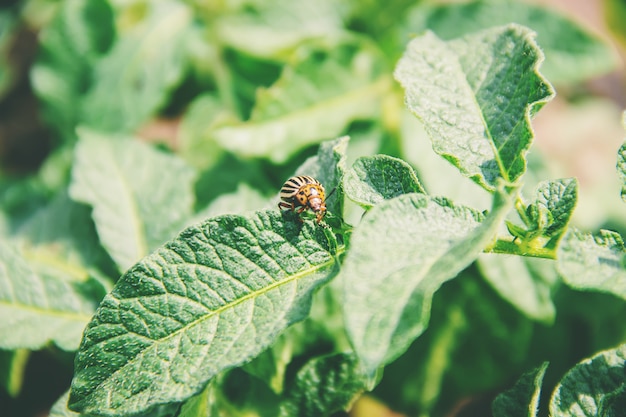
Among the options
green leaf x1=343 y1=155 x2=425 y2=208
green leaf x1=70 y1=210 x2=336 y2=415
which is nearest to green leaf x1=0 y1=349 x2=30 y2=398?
green leaf x1=70 y1=210 x2=336 y2=415

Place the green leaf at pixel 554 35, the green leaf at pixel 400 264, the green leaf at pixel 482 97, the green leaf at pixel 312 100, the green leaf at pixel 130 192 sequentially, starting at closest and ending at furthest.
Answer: the green leaf at pixel 400 264
the green leaf at pixel 482 97
the green leaf at pixel 130 192
the green leaf at pixel 312 100
the green leaf at pixel 554 35

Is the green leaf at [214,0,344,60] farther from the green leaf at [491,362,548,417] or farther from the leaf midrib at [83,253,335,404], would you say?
the green leaf at [491,362,548,417]

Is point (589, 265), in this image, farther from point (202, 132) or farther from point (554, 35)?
point (202, 132)

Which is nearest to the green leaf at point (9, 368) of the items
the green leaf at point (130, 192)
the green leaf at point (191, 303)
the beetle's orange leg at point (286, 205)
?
the green leaf at point (130, 192)

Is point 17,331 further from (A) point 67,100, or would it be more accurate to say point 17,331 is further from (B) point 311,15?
(B) point 311,15

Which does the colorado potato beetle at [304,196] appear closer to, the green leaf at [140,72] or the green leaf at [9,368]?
the green leaf at [9,368]

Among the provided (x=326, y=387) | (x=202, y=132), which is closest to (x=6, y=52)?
(x=202, y=132)
